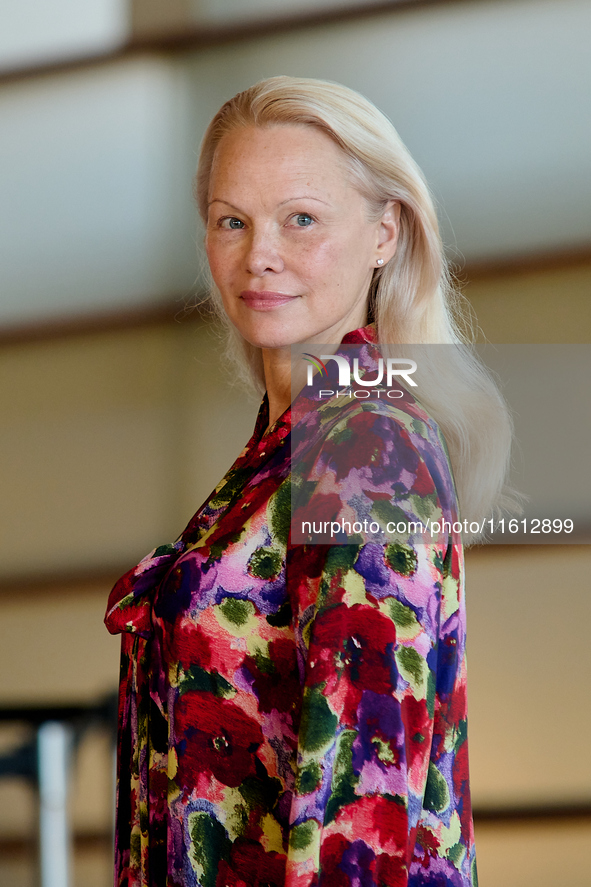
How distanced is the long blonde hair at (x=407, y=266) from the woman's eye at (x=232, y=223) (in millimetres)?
116

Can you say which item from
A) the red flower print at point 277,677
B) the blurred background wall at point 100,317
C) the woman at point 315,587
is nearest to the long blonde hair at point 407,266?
the woman at point 315,587

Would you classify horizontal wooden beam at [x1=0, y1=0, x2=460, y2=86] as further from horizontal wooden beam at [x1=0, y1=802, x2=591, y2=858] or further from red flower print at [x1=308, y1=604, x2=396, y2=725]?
horizontal wooden beam at [x1=0, y1=802, x2=591, y2=858]

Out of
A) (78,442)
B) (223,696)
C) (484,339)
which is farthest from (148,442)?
(223,696)

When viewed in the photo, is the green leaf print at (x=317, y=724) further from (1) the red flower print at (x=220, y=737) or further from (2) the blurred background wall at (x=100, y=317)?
(2) the blurred background wall at (x=100, y=317)

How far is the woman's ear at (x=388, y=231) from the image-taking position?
44.4 inches

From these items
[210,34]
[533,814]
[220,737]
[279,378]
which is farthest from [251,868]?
[210,34]

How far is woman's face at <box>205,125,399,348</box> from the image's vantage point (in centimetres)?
103

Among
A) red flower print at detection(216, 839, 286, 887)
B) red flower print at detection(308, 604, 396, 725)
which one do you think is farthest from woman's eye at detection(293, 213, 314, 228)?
red flower print at detection(216, 839, 286, 887)

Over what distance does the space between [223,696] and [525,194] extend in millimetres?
1598

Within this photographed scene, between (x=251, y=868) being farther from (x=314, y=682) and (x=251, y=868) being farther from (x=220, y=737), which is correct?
(x=314, y=682)

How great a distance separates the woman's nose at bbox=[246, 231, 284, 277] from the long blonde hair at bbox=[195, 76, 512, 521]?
0.43 feet

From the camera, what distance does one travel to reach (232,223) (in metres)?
1.08

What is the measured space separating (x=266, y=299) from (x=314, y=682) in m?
0.48

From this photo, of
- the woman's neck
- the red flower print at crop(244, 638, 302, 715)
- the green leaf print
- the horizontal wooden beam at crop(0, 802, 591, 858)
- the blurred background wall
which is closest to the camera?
the green leaf print
